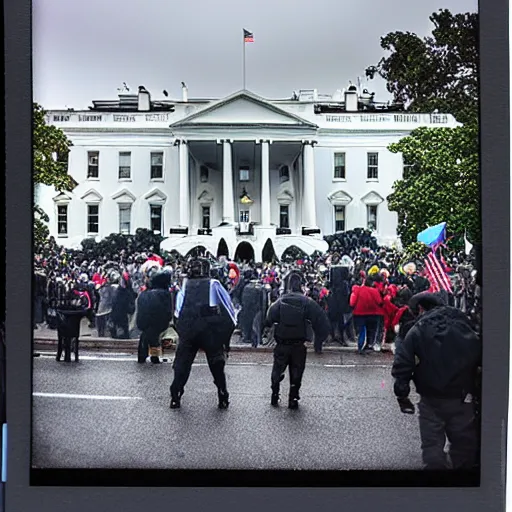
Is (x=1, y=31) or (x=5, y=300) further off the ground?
(x=1, y=31)

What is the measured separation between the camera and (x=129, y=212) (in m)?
5.82

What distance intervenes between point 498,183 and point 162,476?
389 cm

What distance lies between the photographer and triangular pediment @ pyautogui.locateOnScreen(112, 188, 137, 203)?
5.89 meters

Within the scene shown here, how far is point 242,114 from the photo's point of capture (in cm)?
590

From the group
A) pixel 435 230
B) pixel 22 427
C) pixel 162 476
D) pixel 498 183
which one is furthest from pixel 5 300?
pixel 498 183

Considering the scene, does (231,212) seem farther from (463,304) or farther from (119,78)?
(463,304)

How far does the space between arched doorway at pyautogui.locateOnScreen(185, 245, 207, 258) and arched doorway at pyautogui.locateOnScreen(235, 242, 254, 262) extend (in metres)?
0.33

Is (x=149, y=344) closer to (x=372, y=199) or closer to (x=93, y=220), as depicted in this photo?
(x=93, y=220)

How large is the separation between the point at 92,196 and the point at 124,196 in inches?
13.7

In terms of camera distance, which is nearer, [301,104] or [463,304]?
[463,304]

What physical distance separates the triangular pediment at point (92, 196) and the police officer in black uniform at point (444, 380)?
10.5ft

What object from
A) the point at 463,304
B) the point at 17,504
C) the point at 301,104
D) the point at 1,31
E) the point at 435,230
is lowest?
the point at 17,504

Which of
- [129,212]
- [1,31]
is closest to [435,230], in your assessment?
[129,212]

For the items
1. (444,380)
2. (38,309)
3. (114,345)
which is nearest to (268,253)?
(114,345)
